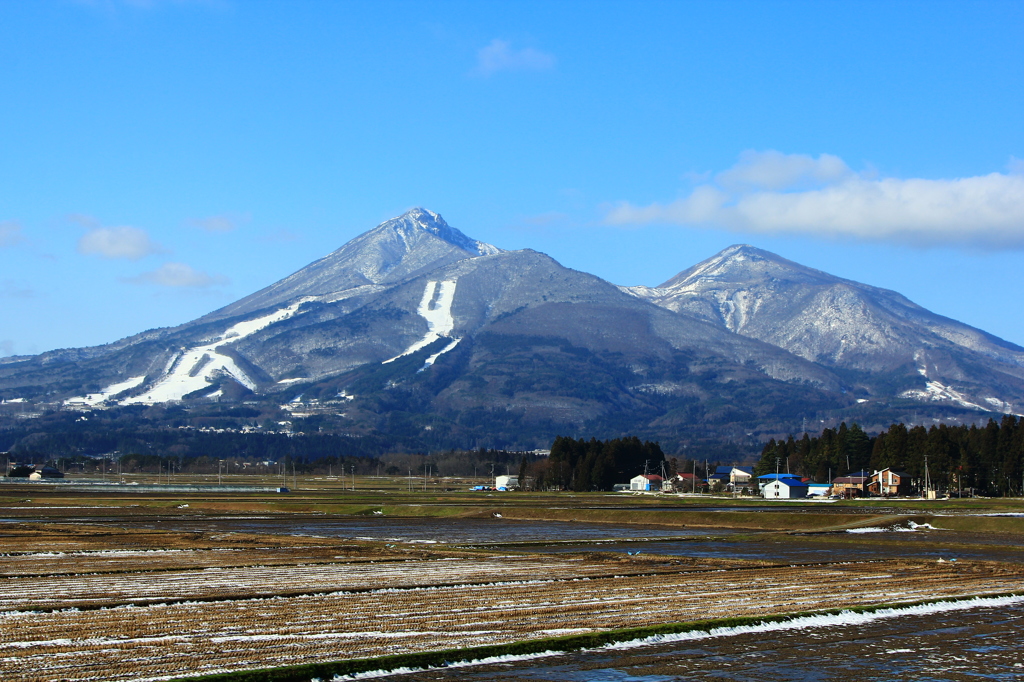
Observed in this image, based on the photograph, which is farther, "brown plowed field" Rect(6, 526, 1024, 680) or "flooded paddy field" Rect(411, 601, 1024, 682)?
"brown plowed field" Rect(6, 526, 1024, 680)

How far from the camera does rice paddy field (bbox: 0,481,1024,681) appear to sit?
2033 centimetres

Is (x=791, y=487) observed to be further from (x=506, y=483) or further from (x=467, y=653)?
(x=467, y=653)

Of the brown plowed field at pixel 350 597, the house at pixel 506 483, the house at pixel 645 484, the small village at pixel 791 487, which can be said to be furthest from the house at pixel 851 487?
the brown plowed field at pixel 350 597

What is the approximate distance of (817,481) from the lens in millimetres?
149750

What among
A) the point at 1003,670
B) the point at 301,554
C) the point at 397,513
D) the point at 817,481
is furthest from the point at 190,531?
the point at 817,481

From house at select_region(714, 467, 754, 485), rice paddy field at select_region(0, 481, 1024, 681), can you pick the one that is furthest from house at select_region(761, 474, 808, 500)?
rice paddy field at select_region(0, 481, 1024, 681)

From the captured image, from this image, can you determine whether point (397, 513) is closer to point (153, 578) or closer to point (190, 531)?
point (190, 531)

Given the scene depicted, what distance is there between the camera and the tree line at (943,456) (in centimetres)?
11612

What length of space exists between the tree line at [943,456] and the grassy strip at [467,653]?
103220 millimetres

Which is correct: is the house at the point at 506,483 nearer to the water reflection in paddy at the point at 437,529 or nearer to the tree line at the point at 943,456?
the tree line at the point at 943,456

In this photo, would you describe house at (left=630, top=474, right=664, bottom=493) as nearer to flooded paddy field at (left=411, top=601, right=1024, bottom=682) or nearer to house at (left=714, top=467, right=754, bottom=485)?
house at (left=714, top=467, right=754, bottom=485)

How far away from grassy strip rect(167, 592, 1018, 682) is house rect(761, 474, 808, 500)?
358 feet

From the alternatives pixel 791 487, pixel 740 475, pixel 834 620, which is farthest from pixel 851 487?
pixel 834 620

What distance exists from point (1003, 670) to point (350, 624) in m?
13.3
